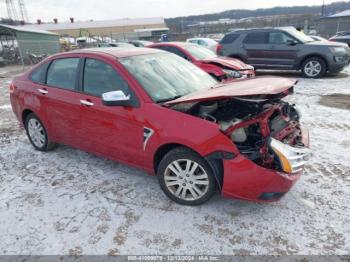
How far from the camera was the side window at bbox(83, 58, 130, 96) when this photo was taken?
11.3 ft

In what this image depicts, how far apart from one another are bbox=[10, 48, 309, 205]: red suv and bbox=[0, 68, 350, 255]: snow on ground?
30cm

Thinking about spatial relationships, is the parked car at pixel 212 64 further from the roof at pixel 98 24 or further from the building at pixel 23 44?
the roof at pixel 98 24

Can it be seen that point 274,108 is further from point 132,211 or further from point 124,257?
point 124,257

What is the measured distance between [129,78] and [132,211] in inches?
58.9

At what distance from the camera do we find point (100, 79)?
3.66 m

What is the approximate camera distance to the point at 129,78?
11.0ft

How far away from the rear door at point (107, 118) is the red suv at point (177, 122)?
0.04 feet

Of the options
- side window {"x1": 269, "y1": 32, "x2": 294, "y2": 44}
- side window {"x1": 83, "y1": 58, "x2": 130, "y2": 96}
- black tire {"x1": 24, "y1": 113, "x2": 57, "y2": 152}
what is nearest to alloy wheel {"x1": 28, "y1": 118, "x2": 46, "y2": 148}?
black tire {"x1": 24, "y1": 113, "x2": 57, "y2": 152}

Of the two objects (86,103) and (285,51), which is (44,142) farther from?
(285,51)

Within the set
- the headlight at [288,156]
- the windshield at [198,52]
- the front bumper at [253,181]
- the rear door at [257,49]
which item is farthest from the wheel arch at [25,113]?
the rear door at [257,49]

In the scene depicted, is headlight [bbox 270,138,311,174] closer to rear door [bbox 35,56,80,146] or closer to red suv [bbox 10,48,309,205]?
red suv [bbox 10,48,309,205]

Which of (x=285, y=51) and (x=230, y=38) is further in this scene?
(x=230, y=38)

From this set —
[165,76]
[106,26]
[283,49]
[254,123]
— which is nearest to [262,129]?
[254,123]

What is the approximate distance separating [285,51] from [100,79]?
29.7ft
